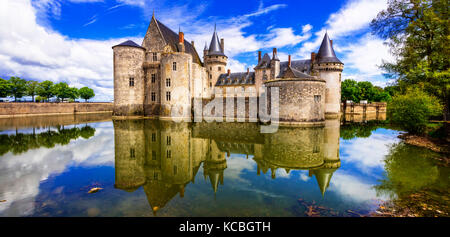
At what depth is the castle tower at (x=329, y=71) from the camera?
32.1 m

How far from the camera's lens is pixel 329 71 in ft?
106

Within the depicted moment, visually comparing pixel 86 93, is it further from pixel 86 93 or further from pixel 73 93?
pixel 73 93

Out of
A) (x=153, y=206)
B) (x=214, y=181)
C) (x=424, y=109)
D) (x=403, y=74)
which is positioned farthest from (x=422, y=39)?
(x=153, y=206)

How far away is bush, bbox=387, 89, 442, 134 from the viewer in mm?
13656

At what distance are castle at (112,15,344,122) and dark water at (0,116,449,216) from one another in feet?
30.2

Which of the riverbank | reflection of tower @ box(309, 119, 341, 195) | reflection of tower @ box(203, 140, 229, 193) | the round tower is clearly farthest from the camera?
the riverbank

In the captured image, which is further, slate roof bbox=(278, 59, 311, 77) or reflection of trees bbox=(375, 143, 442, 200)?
slate roof bbox=(278, 59, 311, 77)

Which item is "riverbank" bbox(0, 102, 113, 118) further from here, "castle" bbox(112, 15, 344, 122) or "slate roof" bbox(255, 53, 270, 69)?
"slate roof" bbox(255, 53, 270, 69)

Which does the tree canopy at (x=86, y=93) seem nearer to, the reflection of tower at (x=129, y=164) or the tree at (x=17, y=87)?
the tree at (x=17, y=87)

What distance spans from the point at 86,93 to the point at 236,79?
50254 millimetres

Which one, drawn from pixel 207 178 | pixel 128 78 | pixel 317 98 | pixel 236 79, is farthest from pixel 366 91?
pixel 207 178

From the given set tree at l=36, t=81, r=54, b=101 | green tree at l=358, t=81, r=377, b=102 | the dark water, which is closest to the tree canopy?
tree at l=36, t=81, r=54, b=101

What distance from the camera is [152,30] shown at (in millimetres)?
29297
